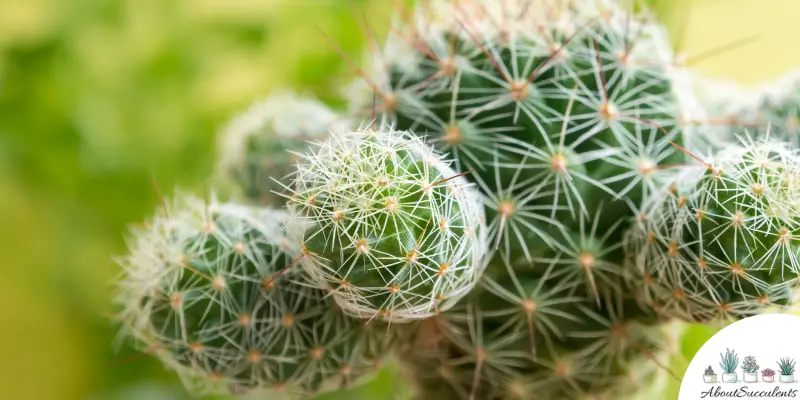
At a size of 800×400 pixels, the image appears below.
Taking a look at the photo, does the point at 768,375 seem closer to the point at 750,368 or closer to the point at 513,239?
the point at 750,368

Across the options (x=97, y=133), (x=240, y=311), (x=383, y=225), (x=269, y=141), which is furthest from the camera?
(x=97, y=133)

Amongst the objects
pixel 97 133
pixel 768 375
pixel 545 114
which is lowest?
pixel 768 375

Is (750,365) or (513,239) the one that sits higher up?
(513,239)

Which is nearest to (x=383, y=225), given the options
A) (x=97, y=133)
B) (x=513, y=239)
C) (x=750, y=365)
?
(x=513, y=239)

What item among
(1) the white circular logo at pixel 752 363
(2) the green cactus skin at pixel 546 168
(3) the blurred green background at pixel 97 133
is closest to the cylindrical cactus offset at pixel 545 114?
(2) the green cactus skin at pixel 546 168

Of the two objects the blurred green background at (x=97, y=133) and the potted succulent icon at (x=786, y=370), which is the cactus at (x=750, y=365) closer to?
the potted succulent icon at (x=786, y=370)

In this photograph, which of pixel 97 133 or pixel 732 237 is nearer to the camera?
pixel 732 237
